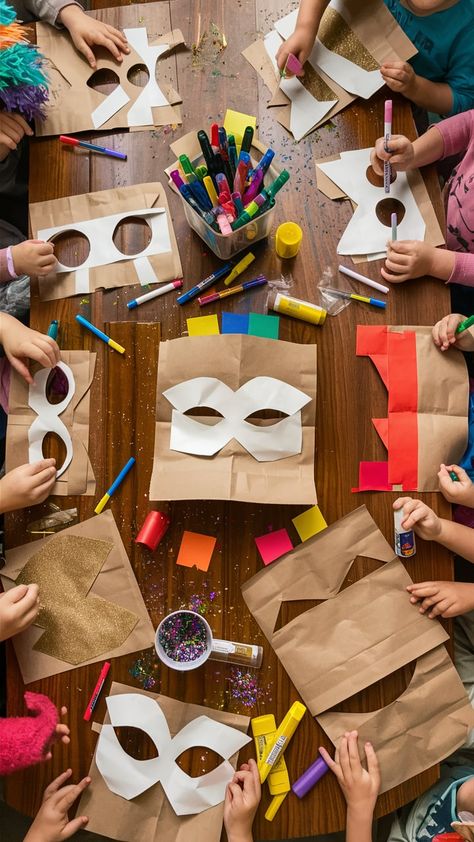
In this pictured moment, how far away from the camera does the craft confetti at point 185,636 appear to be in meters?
0.91

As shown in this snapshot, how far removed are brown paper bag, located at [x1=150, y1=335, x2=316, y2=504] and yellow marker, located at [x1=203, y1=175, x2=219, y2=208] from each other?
0.19 meters

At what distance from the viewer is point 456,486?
905 mm

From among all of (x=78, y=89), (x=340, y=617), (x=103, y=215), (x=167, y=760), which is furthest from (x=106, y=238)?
(x=167, y=760)

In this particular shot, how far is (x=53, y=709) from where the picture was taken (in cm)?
91

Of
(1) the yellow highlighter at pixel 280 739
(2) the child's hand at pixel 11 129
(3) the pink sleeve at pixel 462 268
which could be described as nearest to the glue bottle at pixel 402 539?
(1) the yellow highlighter at pixel 280 739

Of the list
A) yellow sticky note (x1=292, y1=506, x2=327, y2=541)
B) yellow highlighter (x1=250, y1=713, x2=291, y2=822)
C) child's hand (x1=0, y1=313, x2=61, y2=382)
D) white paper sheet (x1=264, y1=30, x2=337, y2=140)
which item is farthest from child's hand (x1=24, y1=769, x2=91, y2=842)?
white paper sheet (x1=264, y1=30, x2=337, y2=140)

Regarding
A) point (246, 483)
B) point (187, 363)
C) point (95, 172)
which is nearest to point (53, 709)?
point (246, 483)

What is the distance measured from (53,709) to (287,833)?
38 cm

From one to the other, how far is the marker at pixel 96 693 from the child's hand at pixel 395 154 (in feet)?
2.85

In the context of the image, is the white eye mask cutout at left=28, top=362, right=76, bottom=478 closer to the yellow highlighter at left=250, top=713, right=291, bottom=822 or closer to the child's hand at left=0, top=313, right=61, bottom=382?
the child's hand at left=0, top=313, right=61, bottom=382

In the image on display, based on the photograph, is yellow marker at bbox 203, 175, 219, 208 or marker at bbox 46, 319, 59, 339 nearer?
yellow marker at bbox 203, 175, 219, 208

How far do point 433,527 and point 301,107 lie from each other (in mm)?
682

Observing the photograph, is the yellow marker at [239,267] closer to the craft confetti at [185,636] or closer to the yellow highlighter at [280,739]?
the craft confetti at [185,636]

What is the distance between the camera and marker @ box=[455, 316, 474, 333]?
88cm
